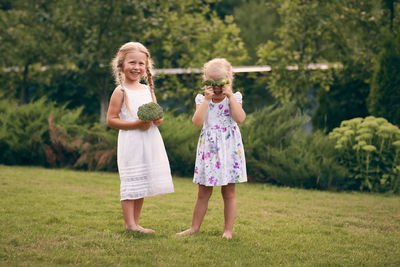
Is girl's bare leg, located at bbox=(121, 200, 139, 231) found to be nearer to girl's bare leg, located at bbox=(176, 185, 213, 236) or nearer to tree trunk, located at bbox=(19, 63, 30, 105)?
girl's bare leg, located at bbox=(176, 185, 213, 236)

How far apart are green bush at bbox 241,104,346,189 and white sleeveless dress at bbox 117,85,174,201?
161 inches

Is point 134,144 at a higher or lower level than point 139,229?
higher

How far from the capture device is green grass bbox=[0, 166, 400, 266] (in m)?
3.79

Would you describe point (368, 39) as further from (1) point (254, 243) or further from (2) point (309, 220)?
(1) point (254, 243)

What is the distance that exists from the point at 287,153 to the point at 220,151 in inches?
170

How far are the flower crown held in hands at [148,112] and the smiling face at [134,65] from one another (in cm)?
41

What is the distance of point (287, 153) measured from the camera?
851 cm

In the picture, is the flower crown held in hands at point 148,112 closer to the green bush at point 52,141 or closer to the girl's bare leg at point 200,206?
the girl's bare leg at point 200,206

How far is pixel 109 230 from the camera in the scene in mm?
4621

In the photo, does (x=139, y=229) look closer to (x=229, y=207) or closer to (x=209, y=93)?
(x=229, y=207)

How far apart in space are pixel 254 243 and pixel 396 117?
19.5 ft

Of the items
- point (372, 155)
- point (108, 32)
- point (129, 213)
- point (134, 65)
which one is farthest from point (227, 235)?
point (108, 32)

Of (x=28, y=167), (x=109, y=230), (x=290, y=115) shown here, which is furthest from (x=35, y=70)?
(x=109, y=230)

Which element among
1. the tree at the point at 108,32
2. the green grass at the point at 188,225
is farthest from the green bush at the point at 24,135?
the green grass at the point at 188,225
